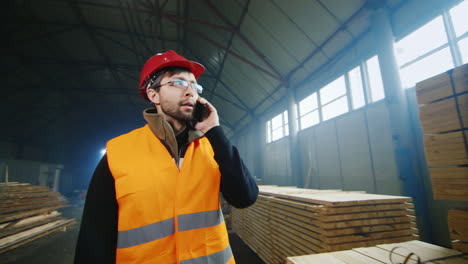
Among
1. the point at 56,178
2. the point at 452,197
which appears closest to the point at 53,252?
the point at 452,197

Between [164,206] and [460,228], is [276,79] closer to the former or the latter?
[460,228]

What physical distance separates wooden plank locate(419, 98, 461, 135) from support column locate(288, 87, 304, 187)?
7.63m

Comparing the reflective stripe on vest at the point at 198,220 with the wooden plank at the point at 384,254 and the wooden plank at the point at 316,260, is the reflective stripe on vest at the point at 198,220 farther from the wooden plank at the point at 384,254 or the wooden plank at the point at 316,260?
the wooden plank at the point at 384,254

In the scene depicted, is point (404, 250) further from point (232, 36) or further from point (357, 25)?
point (232, 36)

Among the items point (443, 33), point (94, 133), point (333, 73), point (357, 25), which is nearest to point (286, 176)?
point (333, 73)

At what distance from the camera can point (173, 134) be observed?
148 cm

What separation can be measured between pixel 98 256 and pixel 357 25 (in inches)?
337

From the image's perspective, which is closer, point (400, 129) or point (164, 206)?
point (164, 206)

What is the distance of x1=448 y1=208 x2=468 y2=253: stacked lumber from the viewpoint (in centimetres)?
221

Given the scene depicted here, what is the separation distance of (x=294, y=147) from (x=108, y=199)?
986 centimetres

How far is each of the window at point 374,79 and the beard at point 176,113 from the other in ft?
23.6

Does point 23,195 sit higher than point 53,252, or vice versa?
point 23,195

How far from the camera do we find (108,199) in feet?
4.25

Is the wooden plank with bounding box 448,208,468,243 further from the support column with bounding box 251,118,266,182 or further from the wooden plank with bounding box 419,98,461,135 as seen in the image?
the support column with bounding box 251,118,266,182
